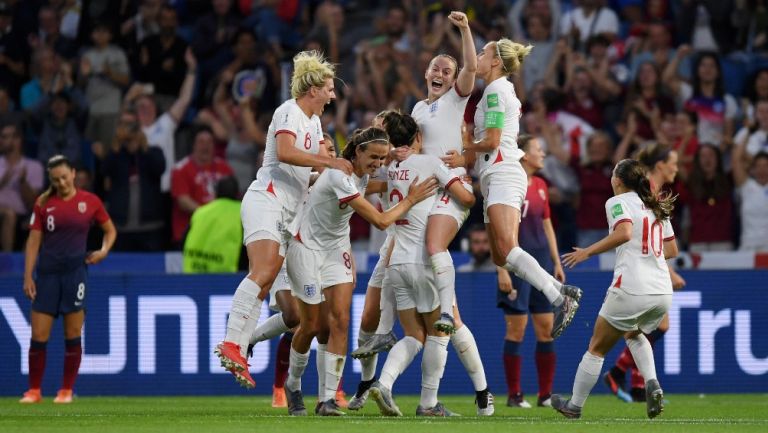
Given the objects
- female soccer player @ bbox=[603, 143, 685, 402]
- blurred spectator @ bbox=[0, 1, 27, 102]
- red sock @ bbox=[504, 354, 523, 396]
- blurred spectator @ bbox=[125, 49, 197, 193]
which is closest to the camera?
female soccer player @ bbox=[603, 143, 685, 402]

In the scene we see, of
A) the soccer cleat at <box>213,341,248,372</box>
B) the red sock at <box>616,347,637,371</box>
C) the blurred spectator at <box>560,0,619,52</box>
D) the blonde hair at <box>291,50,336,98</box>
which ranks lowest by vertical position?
the red sock at <box>616,347,637,371</box>

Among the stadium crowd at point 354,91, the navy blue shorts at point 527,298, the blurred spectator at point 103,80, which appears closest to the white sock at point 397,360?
the navy blue shorts at point 527,298

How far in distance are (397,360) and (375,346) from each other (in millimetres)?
207

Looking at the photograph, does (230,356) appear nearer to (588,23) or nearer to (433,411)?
(433,411)

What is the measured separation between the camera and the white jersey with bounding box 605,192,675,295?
1043 cm

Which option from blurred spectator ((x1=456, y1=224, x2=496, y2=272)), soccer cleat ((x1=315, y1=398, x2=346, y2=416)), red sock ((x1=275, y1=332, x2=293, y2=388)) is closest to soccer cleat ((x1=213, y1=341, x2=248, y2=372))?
soccer cleat ((x1=315, y1=398, x2=346, y2=416))

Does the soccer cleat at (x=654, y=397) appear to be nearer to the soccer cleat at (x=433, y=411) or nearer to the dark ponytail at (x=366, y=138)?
the soccer cleat at (x=433, y=411)

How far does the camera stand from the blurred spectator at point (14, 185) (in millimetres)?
17781

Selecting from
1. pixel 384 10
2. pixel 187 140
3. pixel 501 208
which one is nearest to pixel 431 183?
pixel 501 208

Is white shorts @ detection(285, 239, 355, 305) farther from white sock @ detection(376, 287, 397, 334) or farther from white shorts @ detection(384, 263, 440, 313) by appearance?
white sock @ detection(376, 287, 397, 334)

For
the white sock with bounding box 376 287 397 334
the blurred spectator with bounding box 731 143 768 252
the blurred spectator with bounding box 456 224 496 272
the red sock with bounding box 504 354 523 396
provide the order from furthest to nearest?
the blurred spectator with bounding box 731 143 768 252 < the blurred spectator with bounding box 456 224 496 272 < the red sock with bounding box 504 354 523 396 < the white sock with bounding box 376 287 397 334

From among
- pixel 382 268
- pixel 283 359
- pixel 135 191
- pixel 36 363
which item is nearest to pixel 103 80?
pixel 135 191

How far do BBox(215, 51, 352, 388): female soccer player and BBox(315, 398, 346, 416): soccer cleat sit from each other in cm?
74

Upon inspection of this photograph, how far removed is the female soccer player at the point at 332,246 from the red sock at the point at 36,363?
12.9 ft
